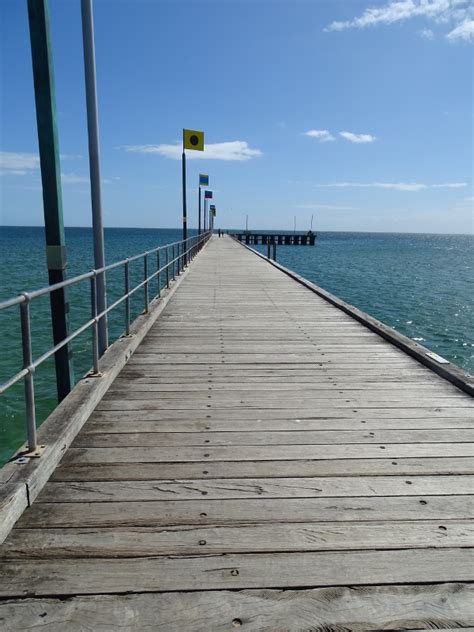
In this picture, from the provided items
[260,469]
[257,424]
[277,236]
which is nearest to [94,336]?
[257,424]

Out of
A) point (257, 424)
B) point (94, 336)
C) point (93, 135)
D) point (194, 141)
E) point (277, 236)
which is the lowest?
point (277, 236)

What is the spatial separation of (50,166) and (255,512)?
402 cm

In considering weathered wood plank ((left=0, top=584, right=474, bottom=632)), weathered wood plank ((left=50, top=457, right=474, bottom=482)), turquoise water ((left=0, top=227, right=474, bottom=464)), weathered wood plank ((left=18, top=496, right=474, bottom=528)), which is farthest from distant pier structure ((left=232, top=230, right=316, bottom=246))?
weathered wood plank ((left=0, top=584, right=474, bottom=632))

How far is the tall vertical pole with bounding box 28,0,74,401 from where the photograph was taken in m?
4.38

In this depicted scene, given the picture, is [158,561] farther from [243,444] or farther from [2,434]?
[2,434]

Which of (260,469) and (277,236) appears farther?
(277,236)

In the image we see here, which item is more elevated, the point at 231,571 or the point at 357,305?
the point at 231,571

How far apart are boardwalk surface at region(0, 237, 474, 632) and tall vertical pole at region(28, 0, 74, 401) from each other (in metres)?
1.19

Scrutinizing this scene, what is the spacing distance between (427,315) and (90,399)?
17.6m

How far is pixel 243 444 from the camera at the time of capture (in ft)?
10.3

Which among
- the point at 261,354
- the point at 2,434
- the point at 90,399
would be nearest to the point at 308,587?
the point at 90,399

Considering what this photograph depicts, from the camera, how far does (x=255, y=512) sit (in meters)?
2.38

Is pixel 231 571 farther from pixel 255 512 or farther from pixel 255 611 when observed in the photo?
pixel 255 512

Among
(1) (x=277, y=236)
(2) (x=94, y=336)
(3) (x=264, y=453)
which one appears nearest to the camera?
(3) (x=264, y=453)
